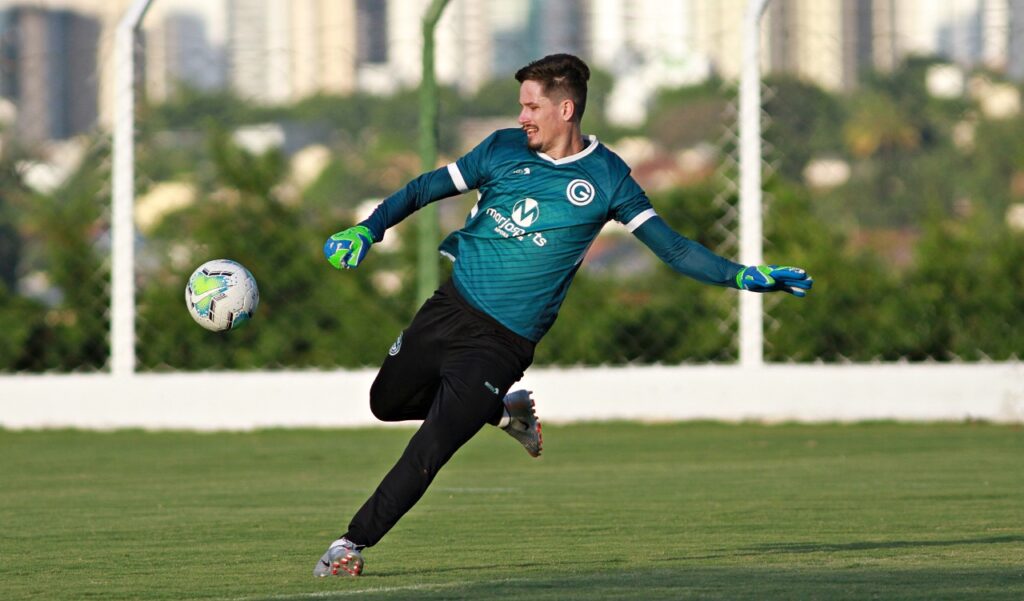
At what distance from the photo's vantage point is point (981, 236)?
645 inches

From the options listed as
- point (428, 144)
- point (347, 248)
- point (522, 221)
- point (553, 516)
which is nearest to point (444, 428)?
point (347, 248)

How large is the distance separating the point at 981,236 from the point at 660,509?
27.0 ft

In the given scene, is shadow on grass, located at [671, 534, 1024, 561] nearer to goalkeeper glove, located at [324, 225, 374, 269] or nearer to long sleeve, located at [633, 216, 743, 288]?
long sleeve, located at [633, 216, 743, 288]

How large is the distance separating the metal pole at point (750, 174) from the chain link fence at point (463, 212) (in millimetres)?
183

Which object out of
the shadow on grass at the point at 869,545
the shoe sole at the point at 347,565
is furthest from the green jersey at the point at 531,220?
the shadow on grass at the point at 869,545

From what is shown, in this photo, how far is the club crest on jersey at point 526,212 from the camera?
23.2 ft

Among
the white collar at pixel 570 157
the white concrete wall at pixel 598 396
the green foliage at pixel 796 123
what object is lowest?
the white concrete wall at pixel 598 396

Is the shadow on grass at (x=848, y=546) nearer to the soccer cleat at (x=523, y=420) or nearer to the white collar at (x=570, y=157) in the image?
the soccer cleat at (x=523, y=420)

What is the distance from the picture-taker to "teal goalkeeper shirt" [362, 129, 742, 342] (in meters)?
7.08

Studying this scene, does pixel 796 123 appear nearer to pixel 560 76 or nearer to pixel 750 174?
pixel 750 174

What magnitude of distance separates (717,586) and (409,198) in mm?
1973

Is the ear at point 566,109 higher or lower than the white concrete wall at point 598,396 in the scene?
higher

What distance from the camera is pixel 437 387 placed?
23.8 ft

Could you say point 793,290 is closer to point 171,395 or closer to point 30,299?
point 171,395
